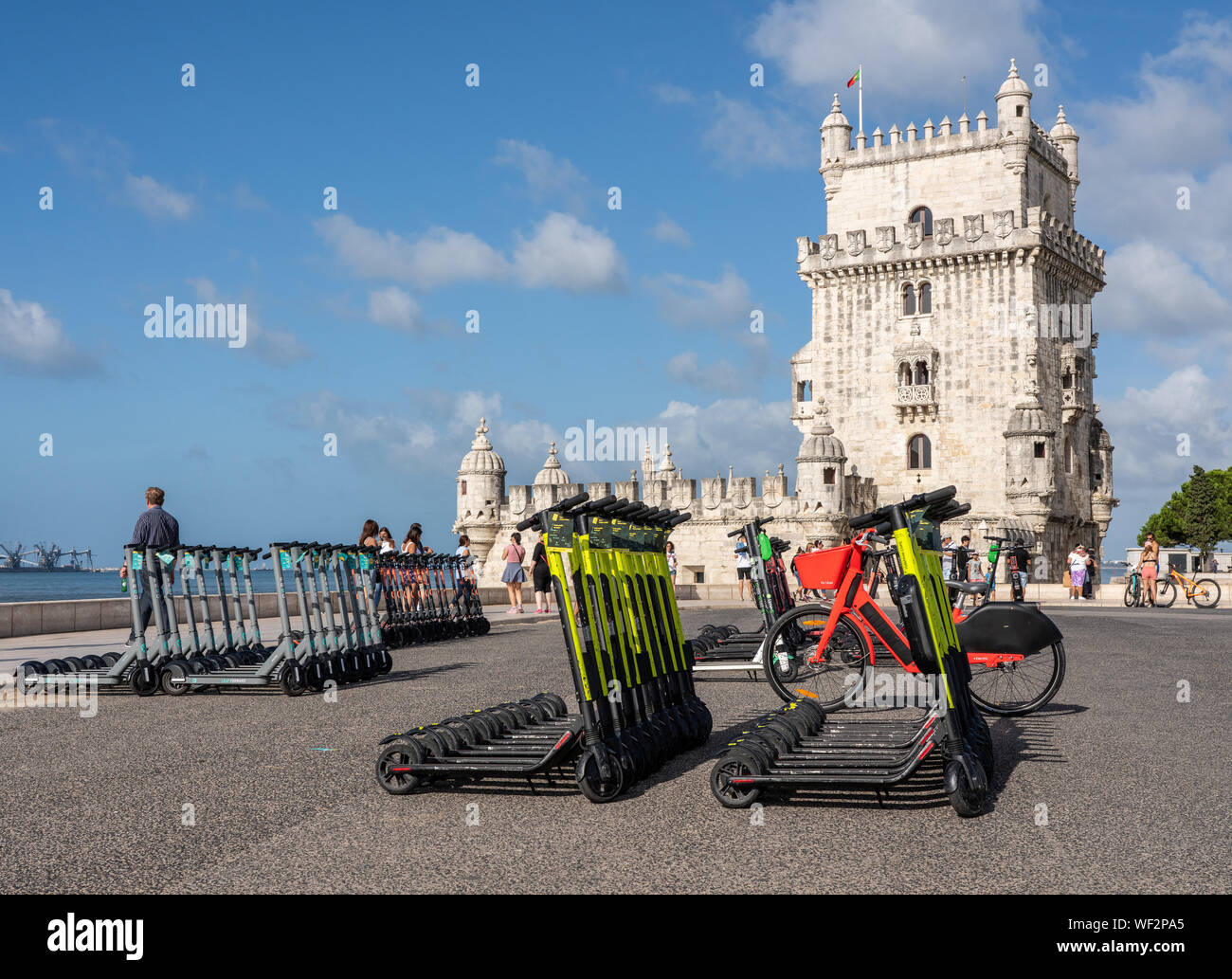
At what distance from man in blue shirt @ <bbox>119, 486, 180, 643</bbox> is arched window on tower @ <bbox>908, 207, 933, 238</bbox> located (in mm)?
37356

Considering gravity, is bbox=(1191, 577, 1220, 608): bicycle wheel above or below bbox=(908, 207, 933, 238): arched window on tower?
below

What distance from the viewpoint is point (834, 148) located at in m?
46.6

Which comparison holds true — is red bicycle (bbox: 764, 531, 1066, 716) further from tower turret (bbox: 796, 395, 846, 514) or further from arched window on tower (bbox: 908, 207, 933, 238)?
arched window on tower (bbox: 908, 207, 933, 238)

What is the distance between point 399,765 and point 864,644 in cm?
432

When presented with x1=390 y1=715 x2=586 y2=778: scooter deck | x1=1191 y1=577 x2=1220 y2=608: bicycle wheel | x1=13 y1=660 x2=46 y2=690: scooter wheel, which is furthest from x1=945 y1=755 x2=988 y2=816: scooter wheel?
x1=1191 y1=577 x2=1220 y2=608: bicycle wheel

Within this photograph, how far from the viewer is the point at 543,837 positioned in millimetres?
5492

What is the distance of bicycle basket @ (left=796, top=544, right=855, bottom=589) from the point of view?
9.79 meters

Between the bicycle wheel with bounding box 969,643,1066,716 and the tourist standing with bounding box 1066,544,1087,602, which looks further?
the tourist standing with bounding box 1066,544,1087,602

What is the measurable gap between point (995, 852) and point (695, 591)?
91.6 feet

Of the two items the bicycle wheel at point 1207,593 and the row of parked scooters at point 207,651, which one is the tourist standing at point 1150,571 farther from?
the row of parked scooters at point 207,651

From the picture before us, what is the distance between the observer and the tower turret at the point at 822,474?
4166cm

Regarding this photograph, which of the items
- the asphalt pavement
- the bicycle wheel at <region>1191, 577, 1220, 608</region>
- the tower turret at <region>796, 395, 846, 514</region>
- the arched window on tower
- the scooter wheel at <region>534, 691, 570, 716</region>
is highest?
the arched window on tower

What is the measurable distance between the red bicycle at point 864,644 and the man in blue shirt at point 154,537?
17.6 ft
